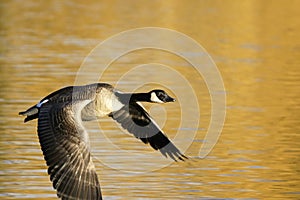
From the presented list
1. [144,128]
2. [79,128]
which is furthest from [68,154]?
[144,128]

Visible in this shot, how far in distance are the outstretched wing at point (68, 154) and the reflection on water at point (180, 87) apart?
107 centimetres

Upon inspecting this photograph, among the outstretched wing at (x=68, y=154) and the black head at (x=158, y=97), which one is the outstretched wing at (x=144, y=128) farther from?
the outstretched wing at (x=68, y=154)

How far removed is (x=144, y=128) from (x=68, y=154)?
72.0 inches

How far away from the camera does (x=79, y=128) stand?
10.4 metres

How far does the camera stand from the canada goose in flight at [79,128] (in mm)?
9984

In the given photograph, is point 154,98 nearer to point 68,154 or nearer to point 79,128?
point 79,128

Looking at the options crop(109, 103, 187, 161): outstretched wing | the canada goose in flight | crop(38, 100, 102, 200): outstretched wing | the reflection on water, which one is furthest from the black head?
crop(38, 100, 102, 200): outstretched wing

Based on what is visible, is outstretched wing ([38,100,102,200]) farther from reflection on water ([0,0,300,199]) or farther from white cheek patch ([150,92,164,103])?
white cheek patch ([150,92,164,103])

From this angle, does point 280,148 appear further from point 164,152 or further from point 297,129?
point 164,152

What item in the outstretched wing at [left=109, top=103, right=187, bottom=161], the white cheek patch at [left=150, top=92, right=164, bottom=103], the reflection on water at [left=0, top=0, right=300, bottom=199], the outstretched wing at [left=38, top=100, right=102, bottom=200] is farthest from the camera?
the reflection on water at [left=0, top=0, right=300, bottom=199]

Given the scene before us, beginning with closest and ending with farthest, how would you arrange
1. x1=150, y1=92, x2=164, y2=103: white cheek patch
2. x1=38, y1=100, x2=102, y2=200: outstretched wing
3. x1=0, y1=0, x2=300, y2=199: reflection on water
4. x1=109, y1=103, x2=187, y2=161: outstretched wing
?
x1=38, y1=100, x2=102, y2=200: outstretched wing, x1=109, y1=103, x2=187, y2=161: outstretched wing, x1=150, y1=92, x2=164, y2=103: white cheek patch, x1=0, y1=0, x2=300, y2=199: reflection on water

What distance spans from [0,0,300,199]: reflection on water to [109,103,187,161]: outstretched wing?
51 centimetres

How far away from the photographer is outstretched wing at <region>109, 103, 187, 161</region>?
11664 millimetres

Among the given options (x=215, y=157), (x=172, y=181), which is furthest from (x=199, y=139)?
(x=172, y=181)
